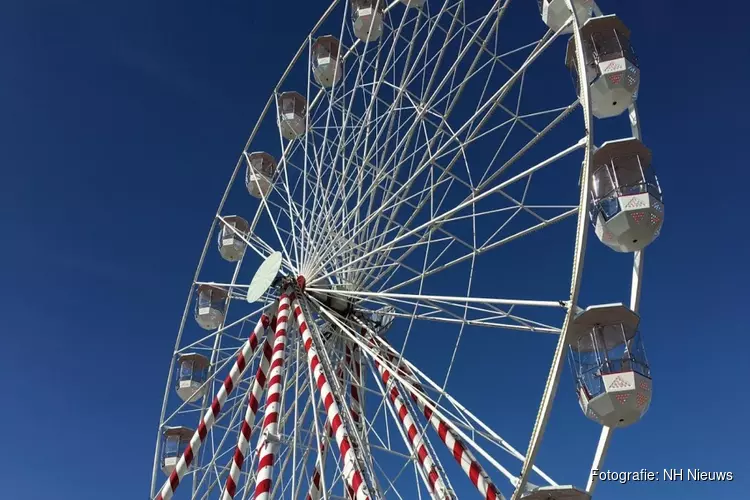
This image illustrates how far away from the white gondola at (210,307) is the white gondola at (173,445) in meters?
2.19

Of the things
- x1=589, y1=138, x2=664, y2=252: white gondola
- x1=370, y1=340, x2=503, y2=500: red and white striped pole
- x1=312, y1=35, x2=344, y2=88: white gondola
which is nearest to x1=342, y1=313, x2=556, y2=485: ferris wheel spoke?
x1=370, y1=340, x2=503, y2=500: red and white striped pole

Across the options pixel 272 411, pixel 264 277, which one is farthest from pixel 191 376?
pixel 272 411

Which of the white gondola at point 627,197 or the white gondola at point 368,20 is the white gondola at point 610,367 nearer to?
the white gondola at point 627,197

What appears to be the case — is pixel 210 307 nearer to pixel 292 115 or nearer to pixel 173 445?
pixel 173 445

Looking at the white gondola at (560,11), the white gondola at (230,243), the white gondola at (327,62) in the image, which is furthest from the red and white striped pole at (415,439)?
the white gondola at (327,62)

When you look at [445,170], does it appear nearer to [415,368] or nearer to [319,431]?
[415,368]

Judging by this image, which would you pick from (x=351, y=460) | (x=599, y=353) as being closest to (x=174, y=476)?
(x=351, y=460)

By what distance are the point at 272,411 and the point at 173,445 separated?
4.99 meters

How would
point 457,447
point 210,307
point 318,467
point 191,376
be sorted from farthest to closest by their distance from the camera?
point 210,307 < point 191,376 < point 318,467 < point 457,447

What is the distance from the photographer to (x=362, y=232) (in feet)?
43.3

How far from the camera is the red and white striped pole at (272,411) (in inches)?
389

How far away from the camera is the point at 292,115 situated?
631 inches

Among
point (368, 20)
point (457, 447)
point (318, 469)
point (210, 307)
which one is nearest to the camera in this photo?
point (457, 447)

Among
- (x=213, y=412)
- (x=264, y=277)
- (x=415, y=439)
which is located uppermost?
(x=264, y=277)
